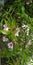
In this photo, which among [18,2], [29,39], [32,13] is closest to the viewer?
[29,39]

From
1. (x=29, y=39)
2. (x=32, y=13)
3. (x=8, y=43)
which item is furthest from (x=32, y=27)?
(x=32, y=13)

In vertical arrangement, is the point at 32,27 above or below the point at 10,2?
below

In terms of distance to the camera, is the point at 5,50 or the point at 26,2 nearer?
the point at 5,50

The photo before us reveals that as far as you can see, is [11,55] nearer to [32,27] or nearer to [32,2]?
[32,27]

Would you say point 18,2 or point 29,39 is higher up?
point 18,2

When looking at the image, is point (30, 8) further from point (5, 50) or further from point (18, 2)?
point (5, 50)

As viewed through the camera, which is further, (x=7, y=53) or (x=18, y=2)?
(x=18, y=2)

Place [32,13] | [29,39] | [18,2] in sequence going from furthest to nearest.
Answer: [32,13]
[18,2]
[29,39]

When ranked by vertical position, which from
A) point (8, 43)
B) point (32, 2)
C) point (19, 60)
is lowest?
point (19, 60)

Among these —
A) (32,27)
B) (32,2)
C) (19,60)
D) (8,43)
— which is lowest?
(19,60)
